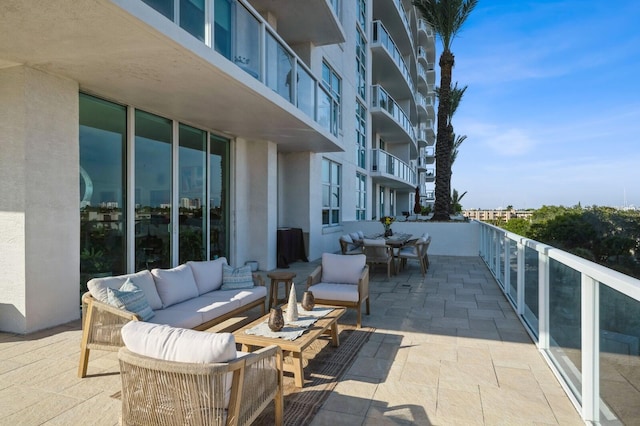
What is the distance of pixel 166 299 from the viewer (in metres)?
4.30

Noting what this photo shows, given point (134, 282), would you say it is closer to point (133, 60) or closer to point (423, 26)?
point (133, 60)

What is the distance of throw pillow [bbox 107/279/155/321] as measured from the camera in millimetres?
3414

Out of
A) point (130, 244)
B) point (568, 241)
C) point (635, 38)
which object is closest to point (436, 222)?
point (568, 241)

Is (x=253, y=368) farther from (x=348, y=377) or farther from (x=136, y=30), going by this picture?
(x=136, y=30)

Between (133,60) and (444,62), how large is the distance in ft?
41.3

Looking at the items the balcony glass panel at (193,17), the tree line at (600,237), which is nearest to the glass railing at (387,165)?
the tree line at (600,237)

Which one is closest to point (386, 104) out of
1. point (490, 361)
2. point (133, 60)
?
point (133, 60)

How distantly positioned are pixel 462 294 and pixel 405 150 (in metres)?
18.6

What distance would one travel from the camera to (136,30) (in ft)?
11.6

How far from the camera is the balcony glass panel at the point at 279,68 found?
6.37 m

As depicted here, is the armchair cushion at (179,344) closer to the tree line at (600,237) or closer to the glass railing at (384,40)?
the tree line at (600,237)

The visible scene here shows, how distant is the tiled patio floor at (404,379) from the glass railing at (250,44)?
368 centimetres

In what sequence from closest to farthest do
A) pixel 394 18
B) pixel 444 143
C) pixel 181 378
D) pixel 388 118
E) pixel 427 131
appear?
pixel 181 378 < pixel 444 143 < pixel 388 118 < pixel 394 18 < pixel 427 131

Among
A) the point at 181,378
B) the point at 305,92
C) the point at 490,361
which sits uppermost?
the point at 305,92
